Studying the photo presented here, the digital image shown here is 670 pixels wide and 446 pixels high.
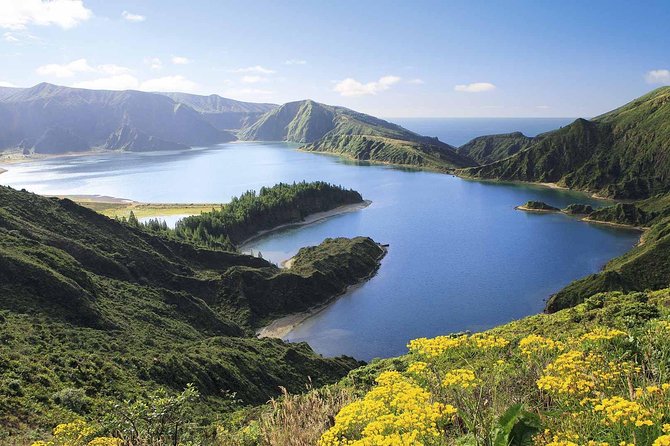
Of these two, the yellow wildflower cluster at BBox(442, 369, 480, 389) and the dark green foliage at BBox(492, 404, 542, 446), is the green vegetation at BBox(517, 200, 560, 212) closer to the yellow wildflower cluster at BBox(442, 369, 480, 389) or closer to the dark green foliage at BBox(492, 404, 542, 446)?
the yellow wildflower cluster at BBox(442, 369, 480, 389)

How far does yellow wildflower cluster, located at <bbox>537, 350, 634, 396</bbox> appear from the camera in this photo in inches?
325

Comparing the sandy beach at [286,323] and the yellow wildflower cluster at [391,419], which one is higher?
the yellow wildflower cluster at [391,419]

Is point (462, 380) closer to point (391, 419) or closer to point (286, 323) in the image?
point (391, 419)

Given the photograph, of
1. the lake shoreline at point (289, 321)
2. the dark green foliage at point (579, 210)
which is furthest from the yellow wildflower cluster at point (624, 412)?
the dark green foliage at point (579, 210)

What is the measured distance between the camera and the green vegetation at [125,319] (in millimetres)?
30594

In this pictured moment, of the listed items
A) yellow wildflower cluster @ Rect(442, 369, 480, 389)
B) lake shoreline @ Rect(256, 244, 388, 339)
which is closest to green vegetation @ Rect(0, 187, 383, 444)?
lake shoreline @ Rect(256, 244, 388, 339)

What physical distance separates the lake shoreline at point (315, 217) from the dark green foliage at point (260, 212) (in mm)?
1224

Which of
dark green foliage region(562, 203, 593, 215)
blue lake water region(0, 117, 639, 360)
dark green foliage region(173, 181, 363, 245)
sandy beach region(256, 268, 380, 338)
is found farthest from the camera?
dark green foliage region(562, 203, 593, 215)

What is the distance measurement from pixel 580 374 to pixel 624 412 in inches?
87.1

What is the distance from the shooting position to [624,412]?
657cm

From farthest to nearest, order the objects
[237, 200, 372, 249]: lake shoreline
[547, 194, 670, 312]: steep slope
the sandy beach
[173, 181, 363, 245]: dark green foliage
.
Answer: [237, 200, 372, 249]: lake shoreline → [173, 181, 363, 245]: dark green foliage → [547, 194, 670, 312]: steep slope → the sandy beach

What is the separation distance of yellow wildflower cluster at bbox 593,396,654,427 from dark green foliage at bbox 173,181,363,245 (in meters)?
101

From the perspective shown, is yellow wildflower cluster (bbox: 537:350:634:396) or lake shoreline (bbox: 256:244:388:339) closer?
yellow wildflower cluster (bbox: 537:350:634:396)

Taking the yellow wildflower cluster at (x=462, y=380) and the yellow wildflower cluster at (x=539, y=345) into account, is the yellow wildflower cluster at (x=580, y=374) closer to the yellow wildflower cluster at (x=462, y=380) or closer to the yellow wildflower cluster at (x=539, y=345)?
the yellow wildflower cluster at (x=539, y=345)
